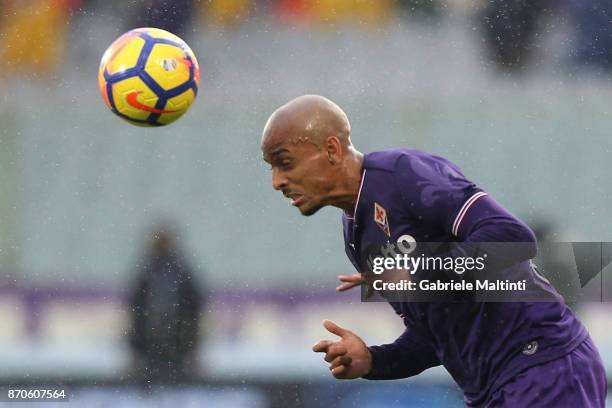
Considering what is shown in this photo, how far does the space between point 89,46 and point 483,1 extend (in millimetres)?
4858

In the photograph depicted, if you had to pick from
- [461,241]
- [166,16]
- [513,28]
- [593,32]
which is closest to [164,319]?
Result: [166,16]

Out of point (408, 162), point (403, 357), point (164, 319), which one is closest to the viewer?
point (408, 162)

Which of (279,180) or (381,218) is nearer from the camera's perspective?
(381,218)

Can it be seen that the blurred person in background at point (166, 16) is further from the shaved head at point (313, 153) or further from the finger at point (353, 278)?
the finger at point (353, 278)

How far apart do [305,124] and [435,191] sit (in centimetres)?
56

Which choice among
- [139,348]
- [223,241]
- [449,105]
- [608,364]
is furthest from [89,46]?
[608,364]

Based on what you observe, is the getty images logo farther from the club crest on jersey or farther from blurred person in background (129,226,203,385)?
blurred person in background (129,226,203,385)

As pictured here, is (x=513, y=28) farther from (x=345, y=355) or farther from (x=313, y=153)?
(x=345, y=355)

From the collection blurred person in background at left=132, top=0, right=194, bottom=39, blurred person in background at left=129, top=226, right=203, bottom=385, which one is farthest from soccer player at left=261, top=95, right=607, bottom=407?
blurred person in background at left=132, top=0, right=194, bottom=39

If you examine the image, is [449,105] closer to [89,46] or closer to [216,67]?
[216,67]

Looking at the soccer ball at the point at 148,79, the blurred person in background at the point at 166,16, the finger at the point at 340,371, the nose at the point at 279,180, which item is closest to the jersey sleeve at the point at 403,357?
the finger at the point at 340,371

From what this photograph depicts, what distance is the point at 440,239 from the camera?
13.0 feet

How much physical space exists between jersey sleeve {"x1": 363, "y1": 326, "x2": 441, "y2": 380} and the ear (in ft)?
2.49

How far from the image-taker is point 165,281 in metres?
8.82
